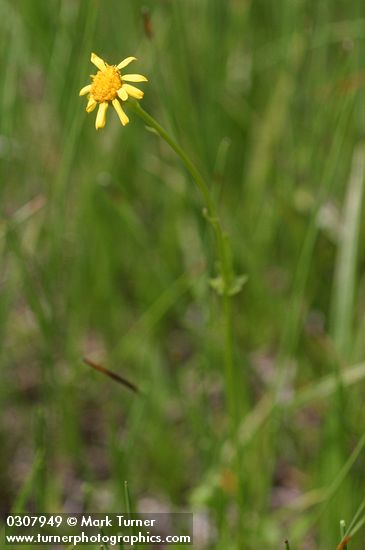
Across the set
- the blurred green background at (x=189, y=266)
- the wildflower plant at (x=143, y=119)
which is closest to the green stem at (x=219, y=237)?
the wildflower plant at (x=143, y=119)

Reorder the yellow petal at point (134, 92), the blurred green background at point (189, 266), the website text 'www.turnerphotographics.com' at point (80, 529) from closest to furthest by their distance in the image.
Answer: the yellow petal at point (134, 92) < the website text 'www.turnerphotographics.com' at point (80, 529) < the blurred green background at point (189, 266)

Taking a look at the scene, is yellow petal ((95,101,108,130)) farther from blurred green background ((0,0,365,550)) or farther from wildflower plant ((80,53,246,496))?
blurred green background ((0,0,365,550))

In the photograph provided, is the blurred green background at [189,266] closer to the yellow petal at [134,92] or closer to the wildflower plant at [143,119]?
the wildflower plant at [143,119]

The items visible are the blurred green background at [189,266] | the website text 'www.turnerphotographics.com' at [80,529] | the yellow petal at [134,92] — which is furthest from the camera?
the blurred green background at [189,266]

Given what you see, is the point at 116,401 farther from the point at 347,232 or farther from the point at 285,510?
the point at 347,232

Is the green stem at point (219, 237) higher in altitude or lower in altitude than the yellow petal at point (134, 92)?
lower

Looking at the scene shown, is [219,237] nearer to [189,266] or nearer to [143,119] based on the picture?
[143,119]

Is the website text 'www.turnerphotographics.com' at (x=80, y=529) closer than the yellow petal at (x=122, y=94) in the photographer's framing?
No

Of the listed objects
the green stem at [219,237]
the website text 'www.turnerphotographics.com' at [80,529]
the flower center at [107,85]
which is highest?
the flower center at [107,85]

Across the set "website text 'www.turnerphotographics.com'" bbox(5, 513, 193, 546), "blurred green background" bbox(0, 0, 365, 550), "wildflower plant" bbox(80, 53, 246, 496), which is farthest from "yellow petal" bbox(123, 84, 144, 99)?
"website text 'www.turnerphotographics.com'" bbox(5, 513, 193, 546)
